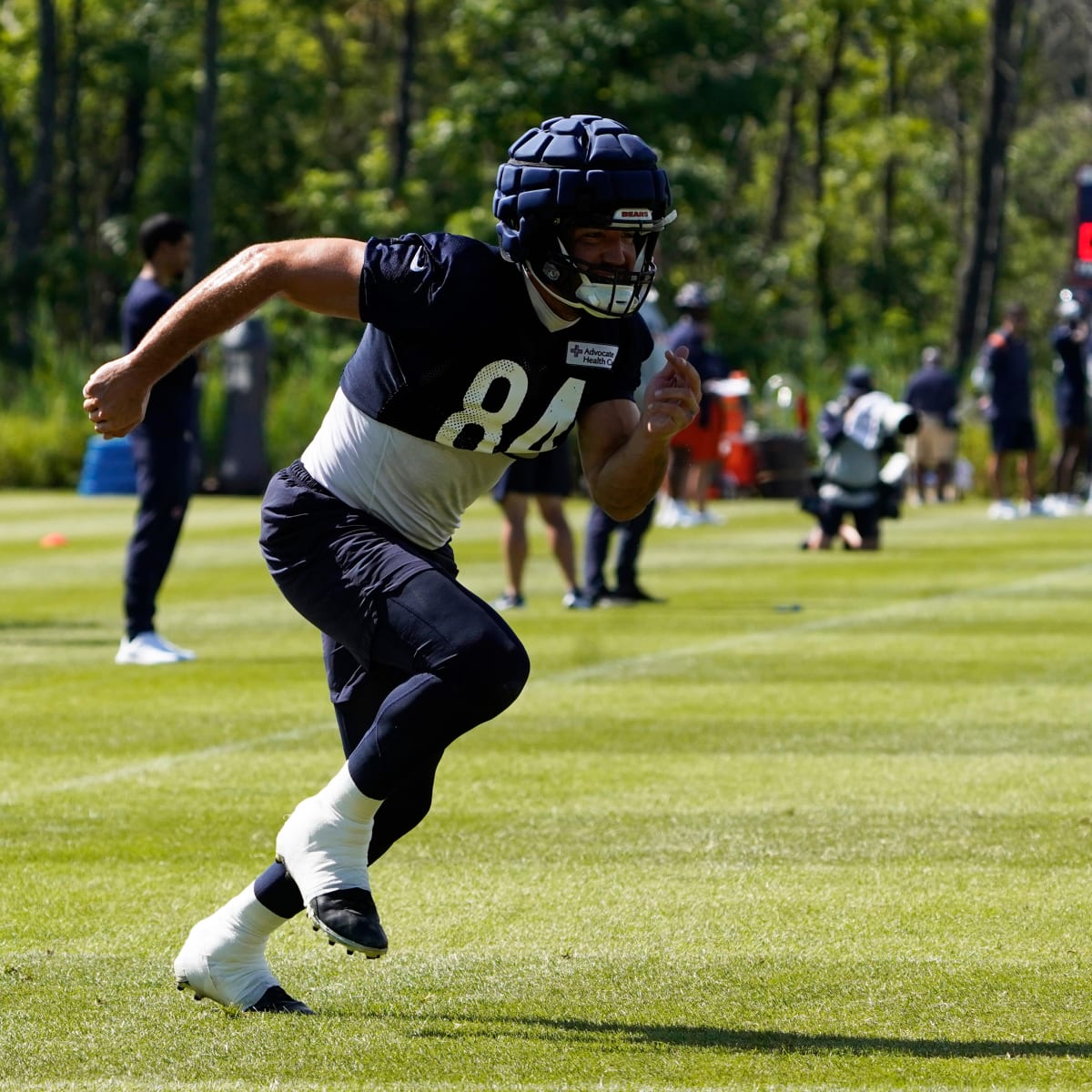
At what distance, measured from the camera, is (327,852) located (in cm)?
479

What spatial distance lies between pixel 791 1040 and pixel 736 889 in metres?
1.56

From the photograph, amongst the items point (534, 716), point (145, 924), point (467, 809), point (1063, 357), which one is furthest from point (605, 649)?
point (1063, 357)

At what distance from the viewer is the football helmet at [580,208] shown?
4863 millimetres

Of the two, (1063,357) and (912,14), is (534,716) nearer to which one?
(1063,357)

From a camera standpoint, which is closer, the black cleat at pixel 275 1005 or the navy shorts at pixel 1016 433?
the black cleat at pixel 275 1005

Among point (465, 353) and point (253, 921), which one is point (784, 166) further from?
point (253, 921)

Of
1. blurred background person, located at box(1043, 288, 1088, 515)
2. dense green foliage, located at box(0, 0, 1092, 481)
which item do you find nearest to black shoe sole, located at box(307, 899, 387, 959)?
blurred background person, located at box(1043, 288, 1088, 515)

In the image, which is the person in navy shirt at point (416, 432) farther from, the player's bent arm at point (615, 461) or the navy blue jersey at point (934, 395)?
the navy blue jersey at point (934, 395)

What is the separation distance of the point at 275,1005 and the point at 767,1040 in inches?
43.8

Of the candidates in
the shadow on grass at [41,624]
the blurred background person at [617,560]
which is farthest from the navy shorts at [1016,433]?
the shadow on grass at [41,624]

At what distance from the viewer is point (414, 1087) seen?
444 cm

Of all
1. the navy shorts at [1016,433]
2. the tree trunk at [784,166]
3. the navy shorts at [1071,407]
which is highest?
the tree trunk at [784,166]

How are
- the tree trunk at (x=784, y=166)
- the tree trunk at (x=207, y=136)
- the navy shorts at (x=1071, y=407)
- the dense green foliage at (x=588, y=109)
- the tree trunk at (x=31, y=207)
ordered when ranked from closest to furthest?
1. the navy shorts at (x=1071, y=407)
2. the tree trunk at (x=207, y=136)
3. the dense green foliage at (x=588, y=109)
4. the tree trunk at (x=31, y=207)
5. the tree trunk at (x=784, y=166)

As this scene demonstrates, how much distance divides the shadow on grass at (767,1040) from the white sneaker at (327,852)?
0.40 m
